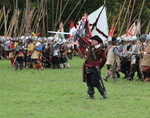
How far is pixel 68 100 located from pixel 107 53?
6.93 m

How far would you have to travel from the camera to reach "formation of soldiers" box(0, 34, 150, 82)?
20.2 m

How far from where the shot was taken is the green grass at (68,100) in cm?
1155

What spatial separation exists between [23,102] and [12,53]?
16.0 meters

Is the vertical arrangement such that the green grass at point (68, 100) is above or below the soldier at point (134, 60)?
below

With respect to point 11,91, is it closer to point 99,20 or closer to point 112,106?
point 112,106

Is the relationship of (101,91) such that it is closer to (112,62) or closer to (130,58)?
(112,62)

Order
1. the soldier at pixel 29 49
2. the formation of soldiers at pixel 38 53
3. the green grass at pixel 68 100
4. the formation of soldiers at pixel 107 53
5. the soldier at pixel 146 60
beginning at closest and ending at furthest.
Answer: the green grass at pixel 68 100 → the soldier at pixel 146 60 → the formation of soldiers at pixel 107 53 → the formation of soldiers at pixel 38 53 → the soldier at pixel 29 49

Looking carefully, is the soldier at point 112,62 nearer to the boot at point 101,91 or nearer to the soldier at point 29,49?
the boot at point 101,91

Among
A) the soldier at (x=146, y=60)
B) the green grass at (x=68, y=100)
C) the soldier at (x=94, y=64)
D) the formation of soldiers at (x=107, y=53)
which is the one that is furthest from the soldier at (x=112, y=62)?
the soldier at (x=94, y=64)

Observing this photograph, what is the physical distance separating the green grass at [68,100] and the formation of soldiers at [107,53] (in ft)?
3.37

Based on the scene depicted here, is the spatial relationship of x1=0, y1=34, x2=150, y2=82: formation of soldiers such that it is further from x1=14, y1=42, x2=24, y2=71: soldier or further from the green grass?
the green grass

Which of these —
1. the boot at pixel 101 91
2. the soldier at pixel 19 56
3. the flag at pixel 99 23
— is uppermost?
the flag at pixel 99 23

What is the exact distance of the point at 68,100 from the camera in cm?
1406

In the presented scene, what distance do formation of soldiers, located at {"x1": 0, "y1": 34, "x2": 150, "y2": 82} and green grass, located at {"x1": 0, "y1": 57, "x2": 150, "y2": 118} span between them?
1.03m
